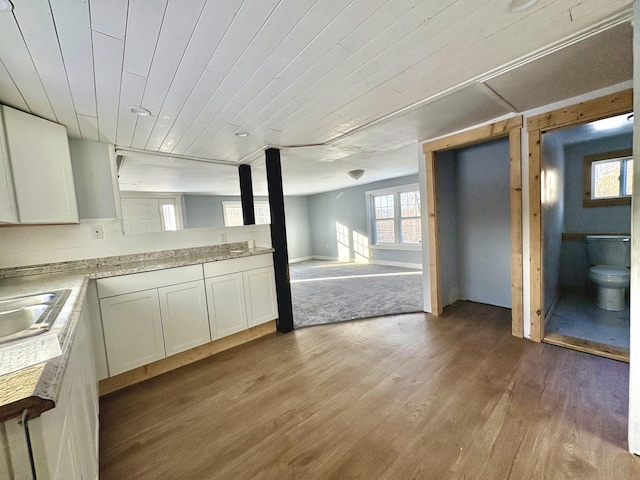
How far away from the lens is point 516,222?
2.41 metres

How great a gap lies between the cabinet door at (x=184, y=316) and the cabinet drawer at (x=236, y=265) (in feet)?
0.48

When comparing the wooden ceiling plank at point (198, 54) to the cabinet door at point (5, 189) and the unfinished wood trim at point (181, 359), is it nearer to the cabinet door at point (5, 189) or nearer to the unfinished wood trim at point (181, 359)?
the cabinet door at point (5, 189)

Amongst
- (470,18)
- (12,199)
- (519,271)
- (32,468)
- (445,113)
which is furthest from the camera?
(519,271)

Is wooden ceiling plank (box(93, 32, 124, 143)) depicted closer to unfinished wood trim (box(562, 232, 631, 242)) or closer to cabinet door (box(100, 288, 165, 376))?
cabinet door (box(100, 288, 165, 376))

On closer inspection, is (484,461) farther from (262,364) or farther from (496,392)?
(262,364)

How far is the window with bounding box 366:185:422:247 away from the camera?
19.7ft

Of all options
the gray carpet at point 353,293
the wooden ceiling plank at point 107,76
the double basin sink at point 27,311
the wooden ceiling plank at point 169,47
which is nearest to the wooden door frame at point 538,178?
the gray carpet at point 353,293

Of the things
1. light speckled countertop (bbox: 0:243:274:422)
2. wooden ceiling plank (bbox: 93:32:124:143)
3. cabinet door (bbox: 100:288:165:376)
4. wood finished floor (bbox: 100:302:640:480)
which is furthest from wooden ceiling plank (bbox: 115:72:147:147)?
wood finished floor (bbox: 100:302:640:480)

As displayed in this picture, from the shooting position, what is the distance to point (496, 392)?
1.75 metres

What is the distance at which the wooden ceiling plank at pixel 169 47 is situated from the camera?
1038mm

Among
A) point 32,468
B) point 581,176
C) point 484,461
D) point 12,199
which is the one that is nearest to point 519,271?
point 484,461

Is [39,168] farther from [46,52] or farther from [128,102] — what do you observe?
[46,52]

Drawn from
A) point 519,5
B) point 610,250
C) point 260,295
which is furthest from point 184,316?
point 610,250

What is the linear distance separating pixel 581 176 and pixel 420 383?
3849 millimetres
